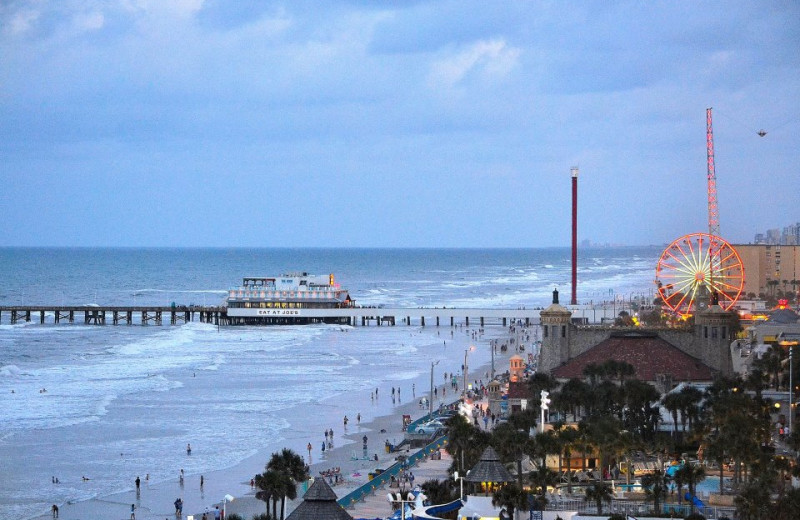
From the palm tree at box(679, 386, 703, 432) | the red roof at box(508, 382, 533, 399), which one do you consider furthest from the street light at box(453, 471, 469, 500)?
the red roof at box(508, 382, 533, 399)

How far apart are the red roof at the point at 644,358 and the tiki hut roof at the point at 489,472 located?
24348 mm

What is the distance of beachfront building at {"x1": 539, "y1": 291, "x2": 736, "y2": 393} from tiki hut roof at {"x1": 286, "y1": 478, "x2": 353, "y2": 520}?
115ft

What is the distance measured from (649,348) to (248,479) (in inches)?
904

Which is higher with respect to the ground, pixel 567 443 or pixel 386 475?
pixel 567 443

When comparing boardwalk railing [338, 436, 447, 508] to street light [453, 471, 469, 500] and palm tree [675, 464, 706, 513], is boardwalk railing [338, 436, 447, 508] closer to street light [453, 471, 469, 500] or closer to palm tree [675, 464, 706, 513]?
street light [453, 471, 469, 500]

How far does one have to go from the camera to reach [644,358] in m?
62.3

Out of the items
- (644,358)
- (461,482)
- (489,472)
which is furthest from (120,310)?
(489,472)

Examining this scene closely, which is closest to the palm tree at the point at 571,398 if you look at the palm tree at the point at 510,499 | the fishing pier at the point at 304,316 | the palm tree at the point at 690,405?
the palm tree at the point at 690,405

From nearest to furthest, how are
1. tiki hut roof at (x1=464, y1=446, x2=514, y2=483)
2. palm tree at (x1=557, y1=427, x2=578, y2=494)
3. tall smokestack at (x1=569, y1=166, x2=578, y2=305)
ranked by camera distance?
tiki hut roof at (x1=464, y1=446, x2=514, y2=483) → palm tree at (x1=557, y1=427, x2=578, y2=494) → tall smokestack at (x1=569, y1=166, x2=578, y2=305)

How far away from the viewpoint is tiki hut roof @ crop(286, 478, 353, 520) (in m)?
26.7

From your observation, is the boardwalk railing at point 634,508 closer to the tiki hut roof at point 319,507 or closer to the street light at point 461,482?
the street light at point 461,482

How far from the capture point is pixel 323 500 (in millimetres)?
27344

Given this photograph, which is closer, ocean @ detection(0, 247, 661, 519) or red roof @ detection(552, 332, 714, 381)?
ocean @ detection(0, 247, 661, 519)

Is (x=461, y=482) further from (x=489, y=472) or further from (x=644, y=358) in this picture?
(x=644, y=358)
